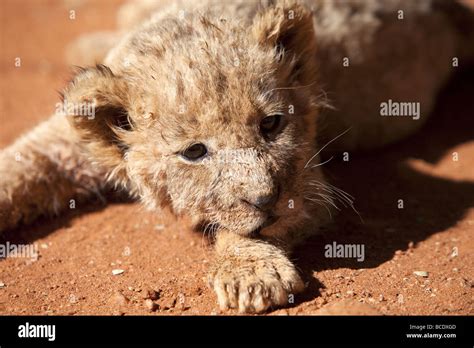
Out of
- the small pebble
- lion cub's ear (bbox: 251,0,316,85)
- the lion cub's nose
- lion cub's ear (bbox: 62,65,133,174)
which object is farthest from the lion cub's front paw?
lion cub's ear (bbox: 251,0,316,85)

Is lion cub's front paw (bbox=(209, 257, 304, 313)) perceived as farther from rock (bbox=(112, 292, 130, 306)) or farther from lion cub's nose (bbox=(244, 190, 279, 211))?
rock (bbox=(112, 292, 130, 306))

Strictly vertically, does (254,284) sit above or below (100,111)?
below

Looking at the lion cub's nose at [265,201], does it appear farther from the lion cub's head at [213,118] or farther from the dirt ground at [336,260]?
the dirt ground at [336,260]

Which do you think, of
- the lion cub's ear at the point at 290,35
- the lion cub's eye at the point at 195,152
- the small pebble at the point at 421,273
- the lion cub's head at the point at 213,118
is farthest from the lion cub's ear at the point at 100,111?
the small pebble at the point at 421,273

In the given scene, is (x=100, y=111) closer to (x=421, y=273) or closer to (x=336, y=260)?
(x=336, y=260)

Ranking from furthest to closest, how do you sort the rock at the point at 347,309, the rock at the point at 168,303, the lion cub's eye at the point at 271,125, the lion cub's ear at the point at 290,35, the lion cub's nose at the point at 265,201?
1. the lion cub's ear at the point at 290,35
2. the lion cub's eye at the point at 271,125
3. the rock at the point at 168,303
4. the lion cub's nose at the point at 265,201
5. the rock at the point at 347,309

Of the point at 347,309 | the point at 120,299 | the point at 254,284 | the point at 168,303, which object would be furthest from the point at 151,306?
the point at 347,309
